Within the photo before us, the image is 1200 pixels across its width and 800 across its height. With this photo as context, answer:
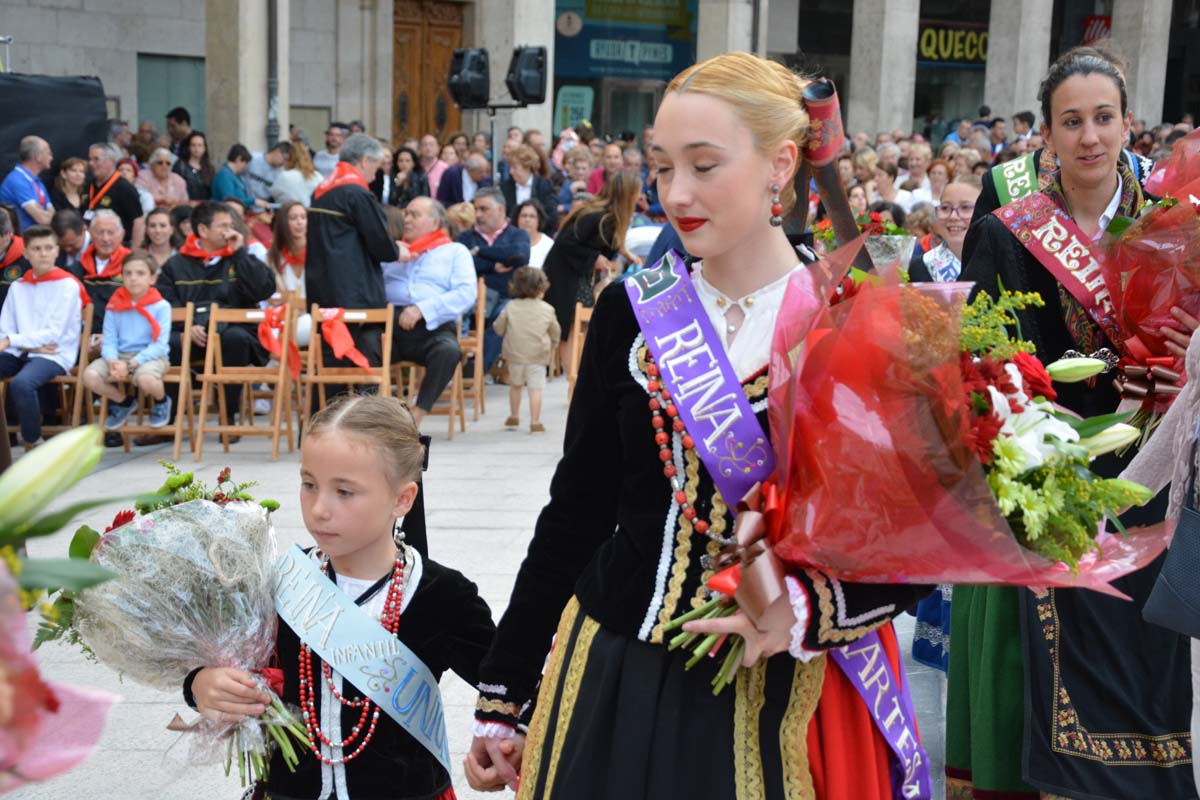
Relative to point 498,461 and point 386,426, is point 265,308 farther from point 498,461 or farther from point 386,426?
point 386,426

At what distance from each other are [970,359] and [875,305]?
6.4 inches

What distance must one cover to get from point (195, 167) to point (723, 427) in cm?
1535

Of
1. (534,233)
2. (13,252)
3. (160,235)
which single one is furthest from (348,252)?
(534,233)

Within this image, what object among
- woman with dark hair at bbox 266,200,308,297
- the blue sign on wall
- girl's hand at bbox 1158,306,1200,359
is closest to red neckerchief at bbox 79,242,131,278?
woman with dark hair at bbox 266,200,308,297

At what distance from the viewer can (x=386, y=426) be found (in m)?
2.98

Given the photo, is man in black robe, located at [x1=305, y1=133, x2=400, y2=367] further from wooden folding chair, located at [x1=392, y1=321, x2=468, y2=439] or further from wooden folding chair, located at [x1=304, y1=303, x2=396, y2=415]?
wooden folding chair, located at [x1=392, y1=321, x2=468, y2=439]

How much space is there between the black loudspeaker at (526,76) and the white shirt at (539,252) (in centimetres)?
472

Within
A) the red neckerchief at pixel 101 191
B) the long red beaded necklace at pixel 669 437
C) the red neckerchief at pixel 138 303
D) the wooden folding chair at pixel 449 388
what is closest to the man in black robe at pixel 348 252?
the wooden folding chair at pixel 449 388

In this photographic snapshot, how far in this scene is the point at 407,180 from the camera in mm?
16875

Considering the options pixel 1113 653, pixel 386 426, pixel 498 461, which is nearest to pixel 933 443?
pixel 386 426

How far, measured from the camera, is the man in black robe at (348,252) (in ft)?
31.6

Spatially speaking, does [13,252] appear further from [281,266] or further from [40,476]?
[40,476]

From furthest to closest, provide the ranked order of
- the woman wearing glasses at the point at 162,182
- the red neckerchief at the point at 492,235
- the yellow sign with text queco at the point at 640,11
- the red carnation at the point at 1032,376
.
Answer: the yellow sign with text queco at the point at 640,11 → the woman wearing glasses at the point at 162,182 → the red neckerchief at the point at 492,235 → the red carnation at the point at 1032,376

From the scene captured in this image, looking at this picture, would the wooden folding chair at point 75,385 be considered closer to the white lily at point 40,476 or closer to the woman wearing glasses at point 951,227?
the woman wearing glasses at point 951,227
